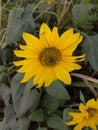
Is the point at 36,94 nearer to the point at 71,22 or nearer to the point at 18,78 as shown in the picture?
the point at 18,78

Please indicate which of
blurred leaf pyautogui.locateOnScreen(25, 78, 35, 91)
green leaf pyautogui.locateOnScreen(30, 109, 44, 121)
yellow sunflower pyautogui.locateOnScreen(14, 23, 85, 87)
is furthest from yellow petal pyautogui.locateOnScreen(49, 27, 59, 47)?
green leaf pyautogui.locateOnScreen(30, 109, 44, 121)

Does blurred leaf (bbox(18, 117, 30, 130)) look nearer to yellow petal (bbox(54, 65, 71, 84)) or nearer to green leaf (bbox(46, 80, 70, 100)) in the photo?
green leaf (bbox(46, 80, 70, 100))

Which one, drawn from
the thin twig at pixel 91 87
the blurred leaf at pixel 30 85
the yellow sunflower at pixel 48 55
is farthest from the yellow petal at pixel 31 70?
the thin twig at pixel 91 87

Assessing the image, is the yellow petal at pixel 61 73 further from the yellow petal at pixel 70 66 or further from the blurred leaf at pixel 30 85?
the blurred leaf at pixel 30 85

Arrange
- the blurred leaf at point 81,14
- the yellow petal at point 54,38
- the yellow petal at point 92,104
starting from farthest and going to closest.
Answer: the blurred leaf at point 81,14 < the yellow petal at point 92,104 < the yellow petal at point 54,38

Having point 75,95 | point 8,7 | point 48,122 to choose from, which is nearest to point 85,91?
point 75,95

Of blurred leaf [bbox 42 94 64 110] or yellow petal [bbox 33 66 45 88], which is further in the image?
blurred leaf [bbox 42 94 64 110]
